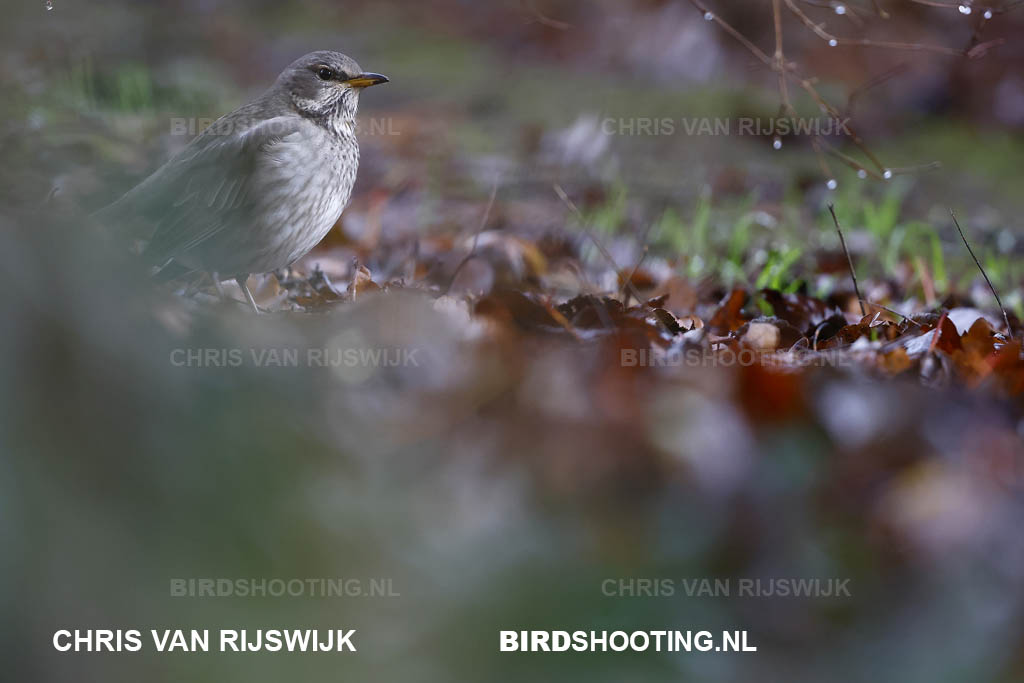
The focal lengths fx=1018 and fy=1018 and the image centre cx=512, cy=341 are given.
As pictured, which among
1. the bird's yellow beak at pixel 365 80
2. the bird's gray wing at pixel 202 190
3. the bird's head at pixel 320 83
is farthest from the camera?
the bird's head at pixel 320 83

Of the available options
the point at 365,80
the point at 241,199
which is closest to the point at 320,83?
the point at 365,80

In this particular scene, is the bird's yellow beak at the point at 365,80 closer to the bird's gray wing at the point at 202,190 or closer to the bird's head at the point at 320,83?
the bird's head at the point at 320,83

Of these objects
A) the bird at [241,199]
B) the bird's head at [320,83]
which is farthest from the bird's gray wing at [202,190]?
the bird's head at [320,83]

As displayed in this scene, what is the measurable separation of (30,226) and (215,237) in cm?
158

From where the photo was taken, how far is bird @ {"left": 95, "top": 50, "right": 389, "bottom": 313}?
8.91ft

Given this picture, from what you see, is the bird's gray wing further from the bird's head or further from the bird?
the bird's head

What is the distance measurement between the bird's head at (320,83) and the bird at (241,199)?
50 mm

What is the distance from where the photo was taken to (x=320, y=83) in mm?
3012

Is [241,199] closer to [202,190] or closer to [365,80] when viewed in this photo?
[202,190]

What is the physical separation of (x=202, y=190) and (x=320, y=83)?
52 cm

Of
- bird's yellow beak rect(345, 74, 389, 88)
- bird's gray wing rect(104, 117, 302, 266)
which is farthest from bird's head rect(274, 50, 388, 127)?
bird's gray wing rect(104, 117, 302, 266)

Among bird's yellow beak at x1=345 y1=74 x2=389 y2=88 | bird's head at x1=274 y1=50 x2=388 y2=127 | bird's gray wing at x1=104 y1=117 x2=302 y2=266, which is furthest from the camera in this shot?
bird's head at x1=274 y1=50 x2=388 y2=127

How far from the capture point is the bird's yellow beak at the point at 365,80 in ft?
9.46

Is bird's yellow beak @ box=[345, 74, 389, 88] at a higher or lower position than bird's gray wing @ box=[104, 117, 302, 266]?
higher
